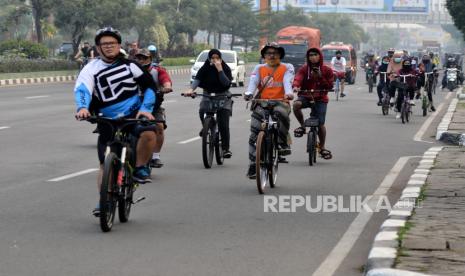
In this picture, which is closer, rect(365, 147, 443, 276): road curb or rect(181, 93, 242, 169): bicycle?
rect(365, 147, 443, 276): road curb

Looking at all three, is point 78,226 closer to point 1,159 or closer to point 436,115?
point 1,159

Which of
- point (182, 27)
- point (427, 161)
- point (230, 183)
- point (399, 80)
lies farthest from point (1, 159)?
point (182, 27)

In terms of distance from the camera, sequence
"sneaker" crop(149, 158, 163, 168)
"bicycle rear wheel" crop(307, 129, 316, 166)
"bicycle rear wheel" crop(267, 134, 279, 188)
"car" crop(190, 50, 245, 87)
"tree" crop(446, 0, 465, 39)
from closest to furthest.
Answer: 1. "bicycle rear wheel" crop(267, 134, 279, 188)
2. "sneaker" crop(149, 158, 163, 168)
3. "bicycle rear wheel" crop(307, 129, 316, 166)
4. "car" crop(190, 50, 245, 87)
5. "tree" crop(446, 0, 465, 39)

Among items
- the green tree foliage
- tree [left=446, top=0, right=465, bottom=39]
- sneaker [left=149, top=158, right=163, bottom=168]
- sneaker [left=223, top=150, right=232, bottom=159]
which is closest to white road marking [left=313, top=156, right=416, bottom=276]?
sneaker [left=223, top=150, right=232, bottom=159]

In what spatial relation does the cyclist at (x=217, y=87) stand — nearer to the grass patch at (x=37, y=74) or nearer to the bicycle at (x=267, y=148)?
the bicycle at (x=267, y=148)

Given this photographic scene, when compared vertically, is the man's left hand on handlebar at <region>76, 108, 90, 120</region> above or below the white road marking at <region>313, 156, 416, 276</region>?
above

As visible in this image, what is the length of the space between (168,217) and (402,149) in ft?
29.6

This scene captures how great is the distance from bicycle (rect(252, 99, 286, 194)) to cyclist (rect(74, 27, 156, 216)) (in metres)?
2.35

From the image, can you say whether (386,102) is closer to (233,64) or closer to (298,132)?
(298,132)

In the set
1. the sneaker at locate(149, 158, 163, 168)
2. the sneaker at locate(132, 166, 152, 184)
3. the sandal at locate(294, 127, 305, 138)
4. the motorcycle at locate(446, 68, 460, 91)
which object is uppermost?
the sneaker at locate(132, 166, 152, 184)

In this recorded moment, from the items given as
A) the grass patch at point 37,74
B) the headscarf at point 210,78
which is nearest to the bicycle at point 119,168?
the headscarf at point 210,78

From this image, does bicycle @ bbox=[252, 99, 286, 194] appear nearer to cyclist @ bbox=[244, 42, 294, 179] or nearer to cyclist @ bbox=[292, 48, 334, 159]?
cyclist @ bbox=[244, 42, 294, 179]

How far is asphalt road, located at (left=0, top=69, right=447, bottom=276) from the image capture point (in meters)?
8.22

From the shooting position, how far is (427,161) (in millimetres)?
15734
